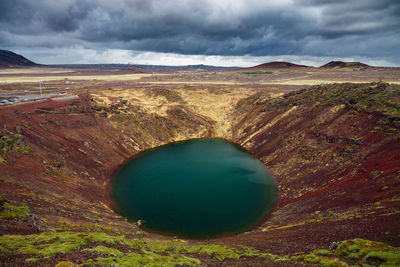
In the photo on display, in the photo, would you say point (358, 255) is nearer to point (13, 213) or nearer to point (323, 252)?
point (323, 252)

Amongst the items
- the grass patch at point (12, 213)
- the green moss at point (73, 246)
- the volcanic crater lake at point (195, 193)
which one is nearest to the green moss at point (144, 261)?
the green moss at point (73, 246)

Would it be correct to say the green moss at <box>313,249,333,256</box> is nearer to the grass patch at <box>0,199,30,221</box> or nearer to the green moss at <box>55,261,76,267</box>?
the green moss at <box>55,261,76,267</box>

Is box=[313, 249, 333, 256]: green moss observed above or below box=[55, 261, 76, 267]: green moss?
below

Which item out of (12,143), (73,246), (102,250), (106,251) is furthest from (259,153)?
(12,143)

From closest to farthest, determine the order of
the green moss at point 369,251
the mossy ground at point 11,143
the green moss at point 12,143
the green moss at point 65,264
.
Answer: the green moss at point 65,264, the green moss at point 369,251, the mossy ground at point 11,143, the green moss at point 12,143

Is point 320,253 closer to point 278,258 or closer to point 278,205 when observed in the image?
point 278,258

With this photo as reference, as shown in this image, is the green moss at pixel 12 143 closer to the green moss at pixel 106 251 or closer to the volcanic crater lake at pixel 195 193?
the volcanic crater lake at pixel 195 193

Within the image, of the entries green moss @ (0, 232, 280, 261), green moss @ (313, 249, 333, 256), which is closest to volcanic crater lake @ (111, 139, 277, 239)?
green moss @ (0, 232, 280, 261)
